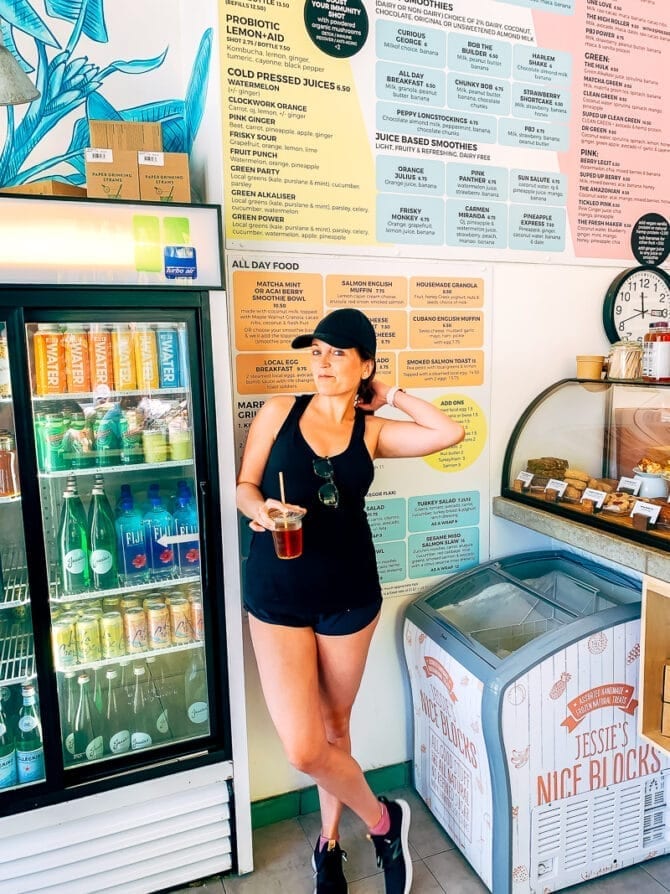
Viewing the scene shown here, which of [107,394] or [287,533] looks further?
[107,394]

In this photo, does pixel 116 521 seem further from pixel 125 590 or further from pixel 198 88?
pixel 198 88

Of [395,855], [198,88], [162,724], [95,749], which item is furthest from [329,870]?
[198,88]

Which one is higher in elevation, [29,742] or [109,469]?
[109,469]

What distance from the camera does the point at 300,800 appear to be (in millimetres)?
2936

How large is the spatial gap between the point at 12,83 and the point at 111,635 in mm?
1947

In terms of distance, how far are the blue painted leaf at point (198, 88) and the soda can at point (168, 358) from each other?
0.96 meters

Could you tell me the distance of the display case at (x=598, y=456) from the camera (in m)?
2.52

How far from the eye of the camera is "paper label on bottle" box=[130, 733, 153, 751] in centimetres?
255

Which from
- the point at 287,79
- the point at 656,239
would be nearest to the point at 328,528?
the point at 287,79

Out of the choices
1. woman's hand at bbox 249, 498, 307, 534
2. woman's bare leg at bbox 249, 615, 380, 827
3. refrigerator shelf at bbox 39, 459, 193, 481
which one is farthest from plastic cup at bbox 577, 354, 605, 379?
refrigerator shelf at bbox 39, 459, 193, 481

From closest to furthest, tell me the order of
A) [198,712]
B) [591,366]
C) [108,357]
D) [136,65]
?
1. [108,357]
2. [198,712]
3. [136,65]
4. [591,366]

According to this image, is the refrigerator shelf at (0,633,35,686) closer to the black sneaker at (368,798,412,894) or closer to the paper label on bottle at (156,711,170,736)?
the paper label on bottle at (156,711,170,736)

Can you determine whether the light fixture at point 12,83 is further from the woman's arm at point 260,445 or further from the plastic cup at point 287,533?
the plastic cup at point 287,533

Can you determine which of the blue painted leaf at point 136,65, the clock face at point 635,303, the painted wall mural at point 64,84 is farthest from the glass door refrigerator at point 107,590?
the clock face at point 635,303
